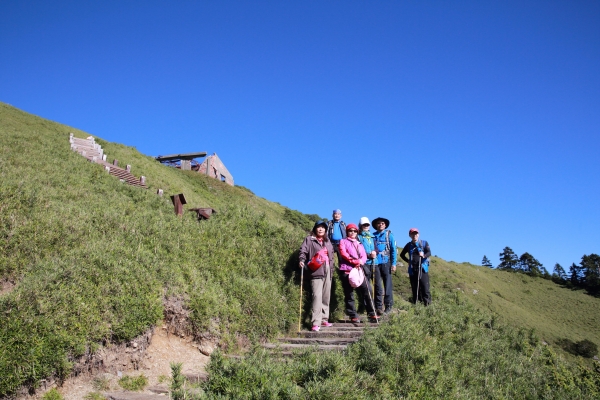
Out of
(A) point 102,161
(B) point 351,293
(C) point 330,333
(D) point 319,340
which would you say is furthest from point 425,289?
(A) point 102,161

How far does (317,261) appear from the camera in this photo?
857 centimetres

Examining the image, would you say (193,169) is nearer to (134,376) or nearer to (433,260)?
(433,260)

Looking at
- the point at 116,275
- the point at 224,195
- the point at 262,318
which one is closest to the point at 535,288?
the point at 224,195

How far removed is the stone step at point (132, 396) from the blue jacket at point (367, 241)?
5.77 meters

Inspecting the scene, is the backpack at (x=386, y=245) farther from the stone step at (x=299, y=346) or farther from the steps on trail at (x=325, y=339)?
the stone step at (x=299, y=346)

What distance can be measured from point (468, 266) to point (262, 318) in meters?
41.0

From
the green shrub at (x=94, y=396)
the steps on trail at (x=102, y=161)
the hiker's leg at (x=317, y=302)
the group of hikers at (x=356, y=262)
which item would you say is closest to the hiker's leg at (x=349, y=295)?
the group of hikers at (x=356, y=262)

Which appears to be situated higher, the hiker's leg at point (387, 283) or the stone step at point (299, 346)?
the hiker's leg at point (387, 283)

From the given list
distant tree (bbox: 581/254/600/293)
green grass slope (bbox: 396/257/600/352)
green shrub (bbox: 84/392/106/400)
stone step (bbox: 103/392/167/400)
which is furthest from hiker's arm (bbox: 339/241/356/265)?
distant tree (bbox: 581/254/600/293)

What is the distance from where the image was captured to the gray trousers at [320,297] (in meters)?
8.56

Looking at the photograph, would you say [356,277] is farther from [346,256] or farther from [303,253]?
[303,253]

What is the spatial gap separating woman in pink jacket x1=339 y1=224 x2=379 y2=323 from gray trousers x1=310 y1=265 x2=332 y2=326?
0.39 metres

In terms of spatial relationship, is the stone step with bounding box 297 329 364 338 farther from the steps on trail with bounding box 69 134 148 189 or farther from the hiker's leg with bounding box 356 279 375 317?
the steps on trail with bounding box 69 134 148 189

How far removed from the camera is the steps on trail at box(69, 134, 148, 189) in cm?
1873
